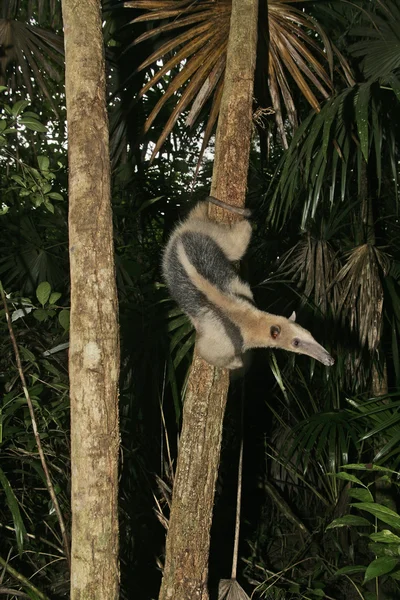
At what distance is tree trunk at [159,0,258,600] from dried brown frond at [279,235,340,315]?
126 centimetres

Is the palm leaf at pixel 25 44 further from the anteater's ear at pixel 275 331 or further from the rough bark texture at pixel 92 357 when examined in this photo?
the anteater's ear at pixel 275 331

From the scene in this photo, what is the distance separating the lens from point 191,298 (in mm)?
3141

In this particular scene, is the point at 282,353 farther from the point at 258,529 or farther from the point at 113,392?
the point at 113,392

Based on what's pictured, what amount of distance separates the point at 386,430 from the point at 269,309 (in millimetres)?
1154

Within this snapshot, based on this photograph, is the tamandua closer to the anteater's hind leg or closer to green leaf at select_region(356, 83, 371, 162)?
the anteater's hind leg

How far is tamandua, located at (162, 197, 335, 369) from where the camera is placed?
9.78ft

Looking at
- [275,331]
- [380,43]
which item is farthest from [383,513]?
[380,43]

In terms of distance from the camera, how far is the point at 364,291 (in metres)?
3.84

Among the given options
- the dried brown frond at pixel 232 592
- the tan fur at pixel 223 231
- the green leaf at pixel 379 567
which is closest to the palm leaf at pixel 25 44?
A: the tan fur at pixel 223 231

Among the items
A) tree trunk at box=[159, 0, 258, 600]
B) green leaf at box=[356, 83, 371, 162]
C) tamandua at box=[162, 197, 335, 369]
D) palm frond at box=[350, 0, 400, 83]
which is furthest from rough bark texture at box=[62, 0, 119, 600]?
palm frond at box=[350, 0, 400, 83]

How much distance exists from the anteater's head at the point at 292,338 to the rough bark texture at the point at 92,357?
106cm

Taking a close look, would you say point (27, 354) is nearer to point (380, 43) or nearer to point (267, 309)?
point (267, 309)

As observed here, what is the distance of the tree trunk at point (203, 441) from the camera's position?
8.72 ft

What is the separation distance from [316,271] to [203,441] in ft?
5.74
